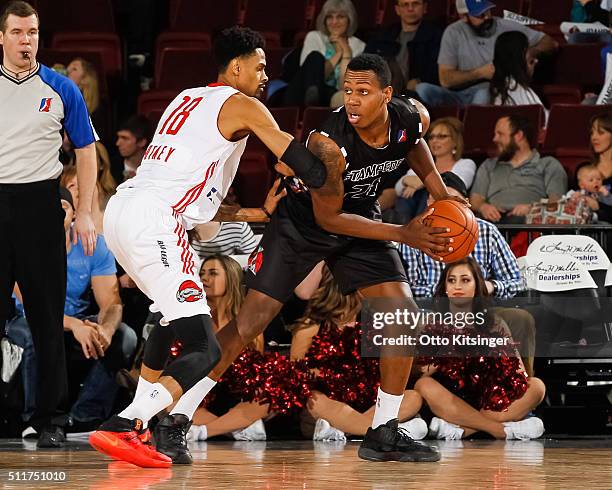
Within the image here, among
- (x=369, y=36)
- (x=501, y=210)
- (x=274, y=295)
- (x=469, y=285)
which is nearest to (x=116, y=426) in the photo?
(x=274, y=295)

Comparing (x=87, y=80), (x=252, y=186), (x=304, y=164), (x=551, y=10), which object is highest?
(x=551, y=10)

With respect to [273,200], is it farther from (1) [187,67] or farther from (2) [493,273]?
(1) [187,67]

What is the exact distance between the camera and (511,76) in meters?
8.61

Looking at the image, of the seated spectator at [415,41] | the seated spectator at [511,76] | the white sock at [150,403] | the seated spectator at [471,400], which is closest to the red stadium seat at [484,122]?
the seated spectator at [511,76]

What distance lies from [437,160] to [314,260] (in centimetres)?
274

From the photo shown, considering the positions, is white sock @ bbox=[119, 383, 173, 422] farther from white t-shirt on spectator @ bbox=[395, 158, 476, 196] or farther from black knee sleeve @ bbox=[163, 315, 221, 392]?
white t-shirt on spectator @ bbox=[395, 158, 476, 196]

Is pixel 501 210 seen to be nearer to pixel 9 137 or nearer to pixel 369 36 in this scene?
pixel 369 36

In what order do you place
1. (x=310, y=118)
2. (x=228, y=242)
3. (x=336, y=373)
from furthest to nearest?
1. (x=310, y=118)
2. (x=228, y=242)
3. (x=336, y=373)

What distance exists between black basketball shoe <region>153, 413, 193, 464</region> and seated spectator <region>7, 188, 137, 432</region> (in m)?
1.51

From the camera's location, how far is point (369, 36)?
948 centimetres

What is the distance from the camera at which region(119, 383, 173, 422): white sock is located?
4242 millimetres

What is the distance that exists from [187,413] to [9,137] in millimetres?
1516

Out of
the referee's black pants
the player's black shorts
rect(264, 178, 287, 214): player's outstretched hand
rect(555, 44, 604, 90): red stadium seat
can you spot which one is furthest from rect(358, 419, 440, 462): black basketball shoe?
rect(555, 44, 604, 90): red stadium seat

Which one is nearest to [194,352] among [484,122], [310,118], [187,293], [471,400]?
[187,293]
